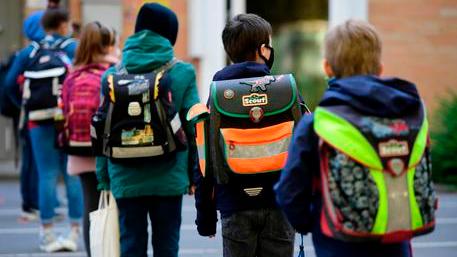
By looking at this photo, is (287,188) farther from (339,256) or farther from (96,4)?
(96,4)

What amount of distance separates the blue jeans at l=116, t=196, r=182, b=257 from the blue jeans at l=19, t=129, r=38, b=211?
5160 millimetres

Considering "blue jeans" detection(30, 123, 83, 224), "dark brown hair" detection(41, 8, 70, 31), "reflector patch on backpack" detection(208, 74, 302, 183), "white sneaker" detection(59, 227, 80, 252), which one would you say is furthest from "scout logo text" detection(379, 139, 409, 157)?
"dark brown hair" detection(41, 8, 70, 31)

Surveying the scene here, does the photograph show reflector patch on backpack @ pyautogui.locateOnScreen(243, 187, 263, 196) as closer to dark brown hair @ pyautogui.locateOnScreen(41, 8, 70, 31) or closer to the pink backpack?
the pink backpack

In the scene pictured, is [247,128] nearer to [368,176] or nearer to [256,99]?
[256,99]

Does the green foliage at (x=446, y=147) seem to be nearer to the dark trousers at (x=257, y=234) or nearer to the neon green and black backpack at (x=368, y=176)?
the dark trousers at (x=257, y=234)

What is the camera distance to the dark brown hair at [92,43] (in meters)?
7.80

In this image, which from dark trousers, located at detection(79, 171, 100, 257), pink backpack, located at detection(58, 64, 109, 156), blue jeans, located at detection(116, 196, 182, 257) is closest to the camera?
blue jeans, located at detection(116, 196, 182, 257)

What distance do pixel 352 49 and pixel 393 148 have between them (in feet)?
1.37

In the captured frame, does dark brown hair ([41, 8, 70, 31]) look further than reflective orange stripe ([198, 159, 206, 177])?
Yes

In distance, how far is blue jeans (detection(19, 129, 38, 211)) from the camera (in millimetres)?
11258

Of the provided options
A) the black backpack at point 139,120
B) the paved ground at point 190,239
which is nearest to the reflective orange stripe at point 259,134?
the black backpack at point 139,120

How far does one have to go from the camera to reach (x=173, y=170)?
6.20m

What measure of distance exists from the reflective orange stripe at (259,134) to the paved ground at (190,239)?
381 centimetres

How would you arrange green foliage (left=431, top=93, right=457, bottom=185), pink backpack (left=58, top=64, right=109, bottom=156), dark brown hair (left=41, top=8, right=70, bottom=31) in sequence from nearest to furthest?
pink backpack (left=58, top=64, right=109, bottom=156) → dark brown hair (left=41, top=8, right=70, bottom=31) → green foliage (left=431, top=93, right=457, bottom=185)
